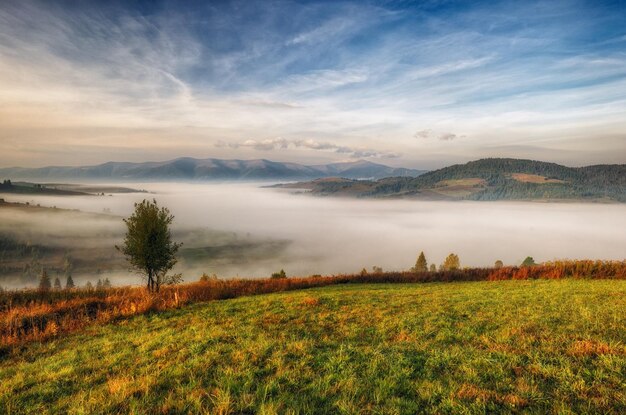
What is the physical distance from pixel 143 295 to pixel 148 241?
37.1 ft

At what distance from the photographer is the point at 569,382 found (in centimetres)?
664

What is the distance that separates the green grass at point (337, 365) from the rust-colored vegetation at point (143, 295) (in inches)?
63.6

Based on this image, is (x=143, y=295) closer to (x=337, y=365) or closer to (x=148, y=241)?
(x=148, y=241)

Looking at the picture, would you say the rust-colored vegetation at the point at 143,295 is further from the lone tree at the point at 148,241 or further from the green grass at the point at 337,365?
the lone tree at the point at 148,241

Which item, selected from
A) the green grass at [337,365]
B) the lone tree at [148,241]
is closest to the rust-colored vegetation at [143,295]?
the green grass at [337,365]

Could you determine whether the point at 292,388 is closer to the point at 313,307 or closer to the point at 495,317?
the point at 313,307

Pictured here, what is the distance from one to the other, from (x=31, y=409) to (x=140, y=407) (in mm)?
2655

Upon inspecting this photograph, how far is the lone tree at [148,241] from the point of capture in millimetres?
28344

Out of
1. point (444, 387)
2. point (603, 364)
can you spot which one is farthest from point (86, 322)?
point (603, 364)

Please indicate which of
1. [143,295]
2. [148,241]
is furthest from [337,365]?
[148,241]

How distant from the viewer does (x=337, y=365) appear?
809 cm

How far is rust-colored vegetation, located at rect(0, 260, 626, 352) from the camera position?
44.4 feet

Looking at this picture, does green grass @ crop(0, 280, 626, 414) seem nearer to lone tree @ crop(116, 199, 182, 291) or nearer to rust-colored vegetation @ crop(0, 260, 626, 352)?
rust-colored vegetation @ crop(0, 260, 626, 352)

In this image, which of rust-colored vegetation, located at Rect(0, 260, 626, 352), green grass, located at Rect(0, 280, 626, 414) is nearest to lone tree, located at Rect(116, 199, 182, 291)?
rust-colored vegetation, located at Rect(0, 260, 626, 352)
